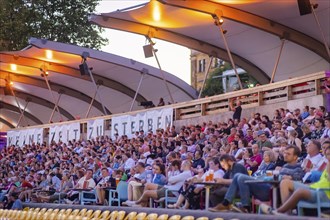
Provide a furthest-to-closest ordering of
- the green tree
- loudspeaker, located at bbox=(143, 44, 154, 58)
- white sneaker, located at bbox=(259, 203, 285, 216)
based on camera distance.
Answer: the green tree < loudspeaker, located at bbox=(143, 44, 154, 58) < white sneaker, located at bbox=(259, 203, 285, 216)

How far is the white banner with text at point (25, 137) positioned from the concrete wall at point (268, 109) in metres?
13.9

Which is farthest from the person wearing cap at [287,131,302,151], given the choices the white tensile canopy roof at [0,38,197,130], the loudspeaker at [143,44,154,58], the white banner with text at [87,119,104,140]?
the white tensile canopy roof at [0,38,197,130]

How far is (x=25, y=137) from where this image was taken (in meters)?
43.5

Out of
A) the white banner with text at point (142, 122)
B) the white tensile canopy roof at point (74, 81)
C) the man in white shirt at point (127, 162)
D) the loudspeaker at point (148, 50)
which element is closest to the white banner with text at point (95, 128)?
the white banner with text at point (142, 122)

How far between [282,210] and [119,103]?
111 feet

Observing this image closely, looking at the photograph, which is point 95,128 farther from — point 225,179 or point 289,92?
point 225,179

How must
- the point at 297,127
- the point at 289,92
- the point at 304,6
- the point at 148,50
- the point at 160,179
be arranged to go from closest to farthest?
the point at 160,179, the point at 297,127, the point at 289,92, the point at 304,6, the point at 148,50

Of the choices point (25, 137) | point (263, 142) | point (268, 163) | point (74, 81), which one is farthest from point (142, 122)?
point (268, 163)

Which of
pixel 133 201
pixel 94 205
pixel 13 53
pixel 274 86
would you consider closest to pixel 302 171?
pixel 133 201

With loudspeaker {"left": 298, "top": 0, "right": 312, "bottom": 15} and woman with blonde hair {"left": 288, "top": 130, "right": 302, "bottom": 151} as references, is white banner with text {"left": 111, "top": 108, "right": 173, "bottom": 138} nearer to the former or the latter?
loudspeaker {"left": 298, "top": 0, "right": 312, "bottom": 15}

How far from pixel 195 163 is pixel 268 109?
6505 millimetres

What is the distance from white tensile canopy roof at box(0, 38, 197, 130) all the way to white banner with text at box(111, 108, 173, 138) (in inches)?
174

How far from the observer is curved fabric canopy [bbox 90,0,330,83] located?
28875 mm

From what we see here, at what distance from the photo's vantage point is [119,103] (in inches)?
1780
